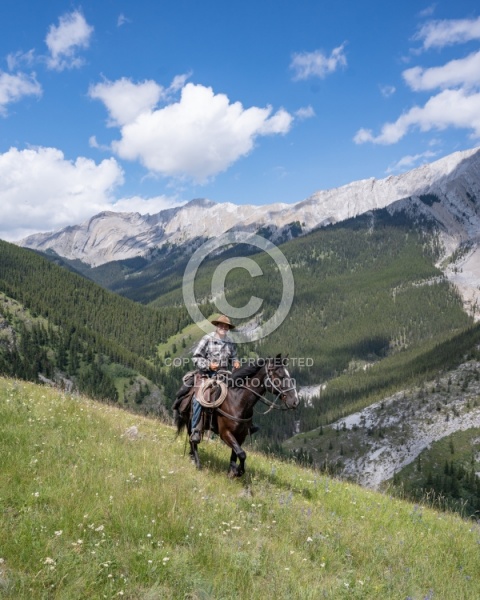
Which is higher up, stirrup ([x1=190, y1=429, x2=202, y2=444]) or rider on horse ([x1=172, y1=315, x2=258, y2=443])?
rider on horse ([x1=172, y1=315, x2=258, y2=443])

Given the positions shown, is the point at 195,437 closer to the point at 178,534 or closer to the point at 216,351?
the point at 216,351

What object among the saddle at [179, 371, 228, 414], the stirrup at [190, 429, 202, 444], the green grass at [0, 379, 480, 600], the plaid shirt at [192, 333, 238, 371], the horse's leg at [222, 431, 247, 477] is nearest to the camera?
the green grass at [0, 379, 480, 600]

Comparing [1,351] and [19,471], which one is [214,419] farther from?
[1,351]

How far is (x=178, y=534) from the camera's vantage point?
6.69 meters

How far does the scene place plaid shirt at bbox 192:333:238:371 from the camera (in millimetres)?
13180

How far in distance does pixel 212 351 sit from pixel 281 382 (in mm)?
2784

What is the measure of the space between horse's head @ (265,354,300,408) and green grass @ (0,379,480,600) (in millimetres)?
2473

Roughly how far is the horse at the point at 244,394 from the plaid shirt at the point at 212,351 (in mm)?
770

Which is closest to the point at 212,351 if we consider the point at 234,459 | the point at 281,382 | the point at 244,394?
the point at 244,394

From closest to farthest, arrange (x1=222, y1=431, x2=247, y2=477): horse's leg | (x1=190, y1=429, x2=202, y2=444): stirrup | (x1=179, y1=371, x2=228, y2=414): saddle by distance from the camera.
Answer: (x1=222, y1=431, x2=247, y2=477): horse's leg, (x1=190, y1=429, x2=202, y2=444): stirrup, (x1=179, y1=371, x2=228, y2=414): saddle

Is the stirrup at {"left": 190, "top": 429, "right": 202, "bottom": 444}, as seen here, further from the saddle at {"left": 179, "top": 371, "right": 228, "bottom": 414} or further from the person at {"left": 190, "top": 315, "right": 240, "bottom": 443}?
the person at {"left": 190, "top": 315, "right": 240, "bottom": 443}

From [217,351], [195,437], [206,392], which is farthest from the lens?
[217,351]

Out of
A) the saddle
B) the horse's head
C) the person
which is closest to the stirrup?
the saddle

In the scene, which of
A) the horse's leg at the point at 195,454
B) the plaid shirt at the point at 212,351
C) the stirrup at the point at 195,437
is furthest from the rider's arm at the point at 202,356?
the horse's leg at the point at 195,454
